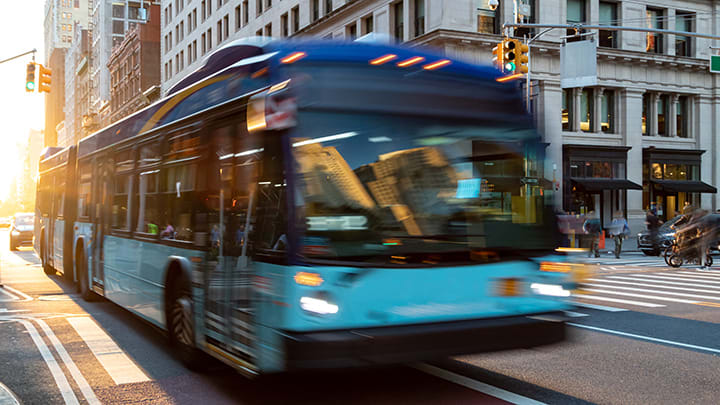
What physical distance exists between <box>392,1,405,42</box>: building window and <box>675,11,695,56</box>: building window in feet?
52.5

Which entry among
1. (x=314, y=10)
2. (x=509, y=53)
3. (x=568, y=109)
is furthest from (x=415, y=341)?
(x=314, y=10)

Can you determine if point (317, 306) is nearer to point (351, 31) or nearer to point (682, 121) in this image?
point (351, 31)

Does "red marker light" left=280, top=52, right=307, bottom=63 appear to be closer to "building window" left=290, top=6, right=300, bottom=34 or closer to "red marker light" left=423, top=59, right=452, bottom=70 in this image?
"red marker light" left=423, top=59, right=452, bottom=70

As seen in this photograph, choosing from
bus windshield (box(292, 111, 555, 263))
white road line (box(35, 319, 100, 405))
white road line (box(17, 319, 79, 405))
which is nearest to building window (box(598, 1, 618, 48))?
white road line (box(35, 319, 100, 405))

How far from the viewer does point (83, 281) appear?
496 inches

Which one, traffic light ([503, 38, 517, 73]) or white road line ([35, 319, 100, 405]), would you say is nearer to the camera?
white road line ([35, 319, 100, 405])

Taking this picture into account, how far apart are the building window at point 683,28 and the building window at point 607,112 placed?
16.9 ft

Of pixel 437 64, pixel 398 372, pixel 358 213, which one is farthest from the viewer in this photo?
pixel 398 372

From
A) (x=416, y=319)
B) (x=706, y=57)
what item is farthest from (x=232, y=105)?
(x=706, y=57)

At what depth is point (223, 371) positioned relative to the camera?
7211mm

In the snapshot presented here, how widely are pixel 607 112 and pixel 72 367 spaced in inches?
1481

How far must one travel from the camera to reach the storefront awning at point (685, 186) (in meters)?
40.2

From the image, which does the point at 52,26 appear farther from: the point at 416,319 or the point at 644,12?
the point at 416,319

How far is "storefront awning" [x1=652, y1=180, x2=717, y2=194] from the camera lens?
40.2 metres
